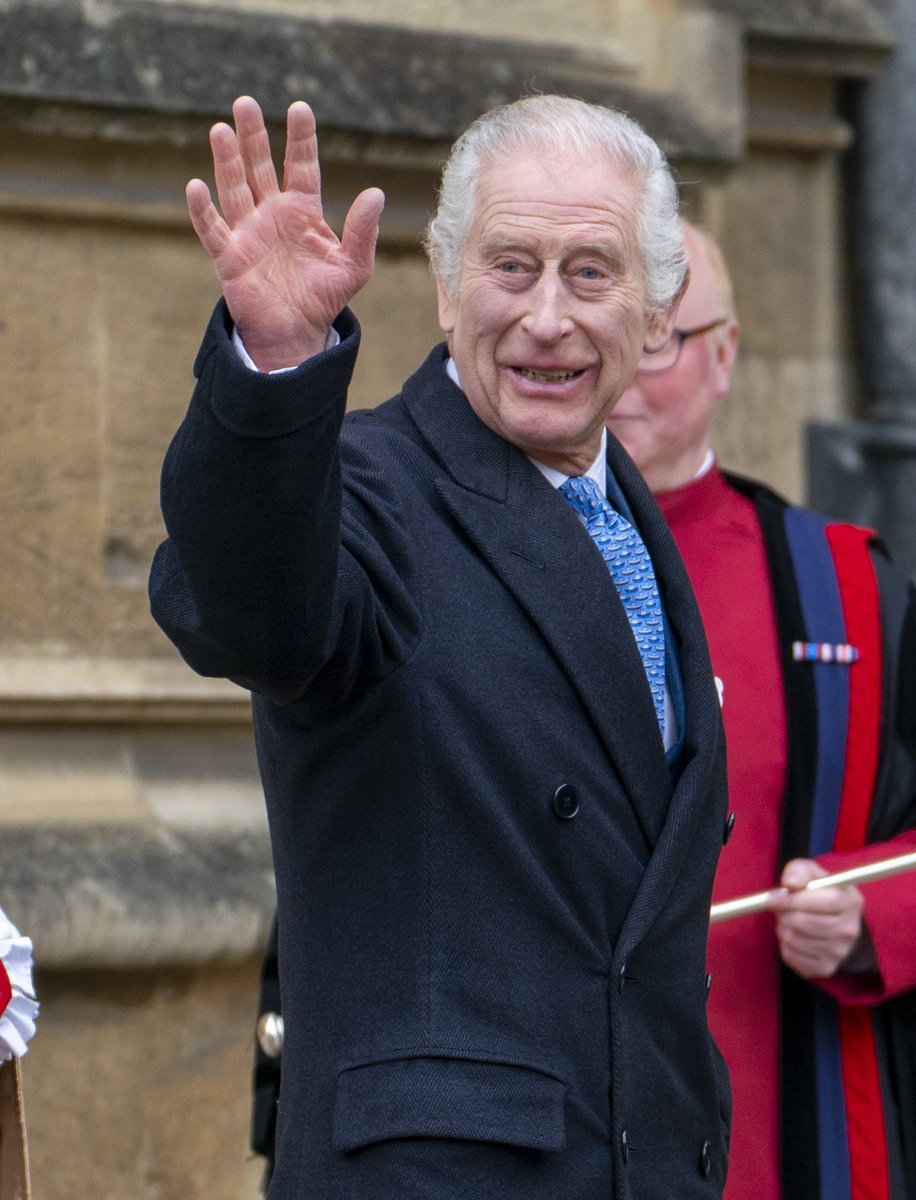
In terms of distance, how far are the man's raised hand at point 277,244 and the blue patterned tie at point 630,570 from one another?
559 millimetres

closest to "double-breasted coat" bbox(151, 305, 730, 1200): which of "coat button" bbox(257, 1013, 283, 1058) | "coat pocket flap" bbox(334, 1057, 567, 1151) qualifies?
"coat pocket flap" bbox(334, 1057, 567, 1151)

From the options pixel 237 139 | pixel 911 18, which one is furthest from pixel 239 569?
pixel 911 18

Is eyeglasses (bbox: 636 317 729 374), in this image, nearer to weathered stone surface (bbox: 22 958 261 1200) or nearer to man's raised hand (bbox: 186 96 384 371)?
weathered stone surface (bbox: 22 958 261 1200)

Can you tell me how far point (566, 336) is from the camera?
2.20 meters

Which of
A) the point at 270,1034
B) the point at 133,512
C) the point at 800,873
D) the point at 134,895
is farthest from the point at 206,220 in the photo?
the point at 133,512

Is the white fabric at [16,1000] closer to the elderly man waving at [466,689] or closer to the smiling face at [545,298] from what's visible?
the elderly man waving at [466,689]

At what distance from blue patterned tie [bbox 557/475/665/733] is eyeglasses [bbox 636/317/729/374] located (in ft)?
2.96

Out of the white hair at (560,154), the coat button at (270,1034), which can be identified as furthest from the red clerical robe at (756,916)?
the white hair at (560,154)

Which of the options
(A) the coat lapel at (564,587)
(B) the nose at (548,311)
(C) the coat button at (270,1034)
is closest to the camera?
(A) the coat lapel at (564,587)

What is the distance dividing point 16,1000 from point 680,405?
1.40 metres

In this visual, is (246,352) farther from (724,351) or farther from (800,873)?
(724,351)

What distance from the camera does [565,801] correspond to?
2.01 metres

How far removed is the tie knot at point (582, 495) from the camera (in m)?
2.26

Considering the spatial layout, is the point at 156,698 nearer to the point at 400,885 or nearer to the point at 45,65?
the point at 45,65
